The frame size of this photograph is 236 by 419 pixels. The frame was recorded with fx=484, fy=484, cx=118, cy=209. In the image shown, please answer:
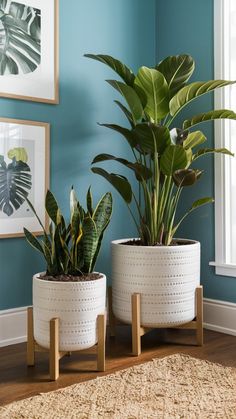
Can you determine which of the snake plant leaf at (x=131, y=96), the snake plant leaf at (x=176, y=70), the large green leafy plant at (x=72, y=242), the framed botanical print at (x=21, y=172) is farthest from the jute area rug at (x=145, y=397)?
the snake plant leaf at (x=176, y=70)

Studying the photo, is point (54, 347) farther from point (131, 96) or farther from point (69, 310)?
point (131, 96)

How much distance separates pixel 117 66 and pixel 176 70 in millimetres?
289

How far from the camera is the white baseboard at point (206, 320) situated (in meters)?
2.40

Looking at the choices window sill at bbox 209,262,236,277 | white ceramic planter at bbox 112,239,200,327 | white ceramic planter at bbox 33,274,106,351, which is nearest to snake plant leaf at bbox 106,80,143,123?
white ceramic planter at bbox 112,239,200,327

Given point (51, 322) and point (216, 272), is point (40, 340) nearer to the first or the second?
point (51, 322)

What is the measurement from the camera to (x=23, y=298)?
2.48 m

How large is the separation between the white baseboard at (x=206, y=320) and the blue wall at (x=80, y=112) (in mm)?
54

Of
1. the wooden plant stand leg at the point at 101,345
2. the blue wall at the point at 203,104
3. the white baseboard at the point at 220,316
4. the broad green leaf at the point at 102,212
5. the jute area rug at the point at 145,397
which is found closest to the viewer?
the jute area rug at the point at 145,397

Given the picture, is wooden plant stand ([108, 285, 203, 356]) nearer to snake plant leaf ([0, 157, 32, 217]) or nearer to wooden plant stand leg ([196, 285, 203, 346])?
wooden plant stand leg ([196, 285, 203, 346])

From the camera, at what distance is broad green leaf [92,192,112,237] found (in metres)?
2.14

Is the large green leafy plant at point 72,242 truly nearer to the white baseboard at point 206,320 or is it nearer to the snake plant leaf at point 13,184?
the snake plant leaf at point 13,184

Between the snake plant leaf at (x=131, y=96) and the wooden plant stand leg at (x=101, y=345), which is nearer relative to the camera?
the wooden plant stand leg at (x=101, y=345)

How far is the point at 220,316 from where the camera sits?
2709 mm

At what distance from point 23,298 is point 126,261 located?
582 mm
